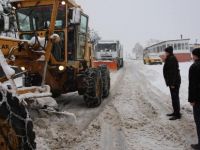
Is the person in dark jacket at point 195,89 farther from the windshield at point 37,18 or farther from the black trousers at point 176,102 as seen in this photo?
the windshield at point 37,18

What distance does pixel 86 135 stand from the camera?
6219mm

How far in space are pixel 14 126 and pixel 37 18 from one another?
16.8ft

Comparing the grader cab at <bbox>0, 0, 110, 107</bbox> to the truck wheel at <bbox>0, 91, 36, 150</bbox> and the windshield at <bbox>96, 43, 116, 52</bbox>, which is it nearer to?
the truck wheel at <bbox>0, 91, 36, 150</bbox>

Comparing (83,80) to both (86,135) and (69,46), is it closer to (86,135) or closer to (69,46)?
(69,46)

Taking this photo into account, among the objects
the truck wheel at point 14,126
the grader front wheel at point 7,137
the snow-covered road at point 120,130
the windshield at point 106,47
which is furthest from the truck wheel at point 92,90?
the windshield at point 106,47

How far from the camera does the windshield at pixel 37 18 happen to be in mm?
8164

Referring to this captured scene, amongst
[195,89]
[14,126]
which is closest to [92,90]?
[195,89]

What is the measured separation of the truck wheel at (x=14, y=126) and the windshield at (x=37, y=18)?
15.4ft

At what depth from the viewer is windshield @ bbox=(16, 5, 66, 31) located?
816 cm

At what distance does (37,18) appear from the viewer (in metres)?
8.31

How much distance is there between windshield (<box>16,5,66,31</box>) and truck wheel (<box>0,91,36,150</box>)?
469 centimetres

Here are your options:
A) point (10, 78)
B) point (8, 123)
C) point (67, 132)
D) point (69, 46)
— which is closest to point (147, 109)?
point (69, 46)

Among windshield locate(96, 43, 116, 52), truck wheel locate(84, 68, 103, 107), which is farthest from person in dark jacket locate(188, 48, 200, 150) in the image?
windshield locate(96, 43, 116, 52)

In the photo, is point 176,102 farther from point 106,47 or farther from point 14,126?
point 106,47
